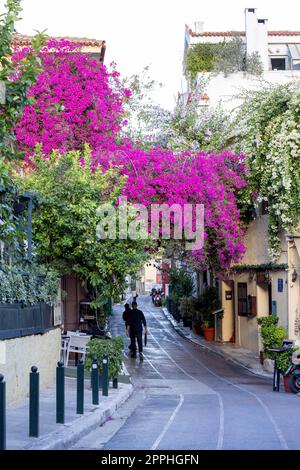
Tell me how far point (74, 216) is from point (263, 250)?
10.2 meters

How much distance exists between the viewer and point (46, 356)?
18.1 m

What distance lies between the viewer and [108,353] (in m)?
17.8

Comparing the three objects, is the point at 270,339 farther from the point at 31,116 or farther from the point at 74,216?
the point at 31,116

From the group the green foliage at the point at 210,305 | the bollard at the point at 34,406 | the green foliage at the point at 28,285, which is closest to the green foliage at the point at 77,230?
the green foliage at the point at 28,285

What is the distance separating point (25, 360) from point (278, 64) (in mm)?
35969

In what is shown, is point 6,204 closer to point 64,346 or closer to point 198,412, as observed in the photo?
point 198,412

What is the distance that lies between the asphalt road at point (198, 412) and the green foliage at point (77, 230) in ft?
9.85

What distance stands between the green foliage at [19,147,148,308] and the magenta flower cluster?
10.3ft

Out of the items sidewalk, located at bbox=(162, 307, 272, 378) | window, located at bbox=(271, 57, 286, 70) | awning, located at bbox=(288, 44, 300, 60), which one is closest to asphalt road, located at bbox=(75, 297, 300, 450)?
sidewalk, located at bbox=(162, 307, 272, 378)

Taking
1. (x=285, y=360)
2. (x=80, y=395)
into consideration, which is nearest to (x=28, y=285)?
(x=80, y=395)

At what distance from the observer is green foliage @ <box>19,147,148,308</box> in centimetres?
2005

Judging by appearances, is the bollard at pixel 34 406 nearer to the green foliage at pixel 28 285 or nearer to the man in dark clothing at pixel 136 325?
the green foliage at pixel 28 285

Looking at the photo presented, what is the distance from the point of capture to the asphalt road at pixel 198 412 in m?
10.8

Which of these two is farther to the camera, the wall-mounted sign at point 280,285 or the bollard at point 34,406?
the wall-mounted sign at point 280,285
